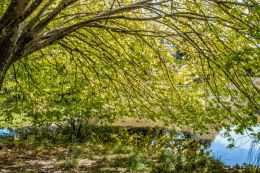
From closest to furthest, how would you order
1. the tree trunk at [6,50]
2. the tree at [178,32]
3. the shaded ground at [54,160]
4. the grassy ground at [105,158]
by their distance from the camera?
1. the tree at [178,32]
2. the tree trunk at [6,50]
3. the shaded ground at [54,160]
4. the grassy ground at [105,158]

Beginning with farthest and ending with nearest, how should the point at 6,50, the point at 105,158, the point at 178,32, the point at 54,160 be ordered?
the point at 105,158 → the point at 54,160 → the point at 178,32 → the point at 6,50

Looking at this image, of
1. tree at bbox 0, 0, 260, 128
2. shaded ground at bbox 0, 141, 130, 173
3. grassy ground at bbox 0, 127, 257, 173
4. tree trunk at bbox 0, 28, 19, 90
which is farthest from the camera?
grassy ground at bbox 0, 127, 257, 173

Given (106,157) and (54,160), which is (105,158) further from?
(54,160)

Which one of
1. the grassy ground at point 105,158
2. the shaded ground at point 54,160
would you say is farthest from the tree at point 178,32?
the shaded ground at point 54,160

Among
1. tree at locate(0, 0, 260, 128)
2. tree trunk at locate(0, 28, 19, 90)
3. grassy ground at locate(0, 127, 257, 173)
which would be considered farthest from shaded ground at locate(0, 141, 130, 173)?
tree trunk at locate(0, 28, 19, 90)

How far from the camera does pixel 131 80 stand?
9.92m

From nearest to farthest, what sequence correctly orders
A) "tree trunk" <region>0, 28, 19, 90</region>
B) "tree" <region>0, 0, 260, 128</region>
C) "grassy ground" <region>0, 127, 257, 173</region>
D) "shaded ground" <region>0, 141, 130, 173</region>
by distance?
"tree" <region>0, 0, 260, 128</region> → "tree trunk" <region>0, 28, 19, 90</region> → "shaded ground" <region>0, 141, 130, 173</region> → "grassy ground" <region>0, 127, 257, 173</region>

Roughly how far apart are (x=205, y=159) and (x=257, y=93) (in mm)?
3844

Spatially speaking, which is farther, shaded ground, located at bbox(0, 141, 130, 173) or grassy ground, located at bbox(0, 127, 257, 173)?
grassy ground, located at bbox(0, 127, 257, 173)

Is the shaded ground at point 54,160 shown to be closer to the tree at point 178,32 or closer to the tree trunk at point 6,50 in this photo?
the tree at point 178,32

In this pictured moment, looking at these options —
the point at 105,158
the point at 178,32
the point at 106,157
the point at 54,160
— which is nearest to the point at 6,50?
the point at 178,32

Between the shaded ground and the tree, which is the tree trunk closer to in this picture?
the tree

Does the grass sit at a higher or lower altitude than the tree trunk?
lower

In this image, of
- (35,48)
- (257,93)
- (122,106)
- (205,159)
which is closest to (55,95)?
(122,106)
